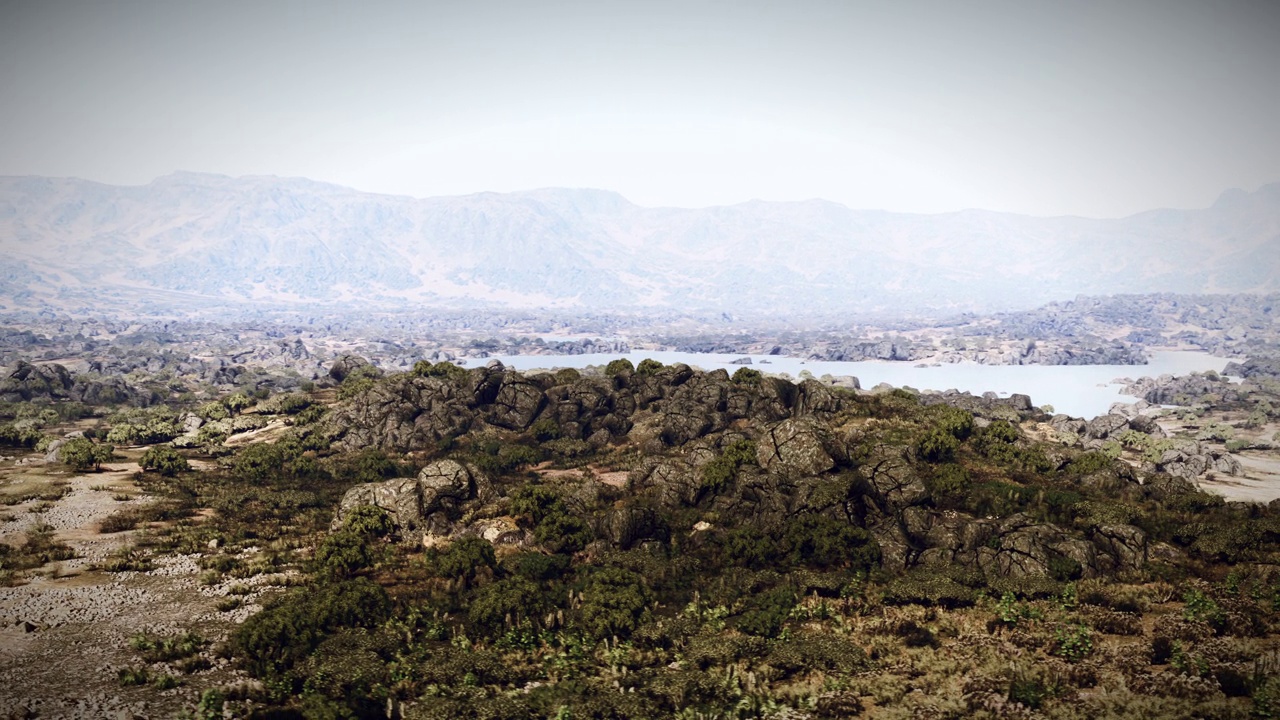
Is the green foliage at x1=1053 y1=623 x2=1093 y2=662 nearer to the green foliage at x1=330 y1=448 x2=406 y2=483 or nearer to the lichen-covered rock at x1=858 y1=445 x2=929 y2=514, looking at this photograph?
the lichen-covered rock at x1=858 y1=445 x2=929 y2=514

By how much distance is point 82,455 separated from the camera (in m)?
60.1

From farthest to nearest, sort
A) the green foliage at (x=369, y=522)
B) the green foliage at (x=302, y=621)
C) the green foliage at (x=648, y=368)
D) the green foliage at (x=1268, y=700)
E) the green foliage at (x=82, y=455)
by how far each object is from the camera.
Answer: the green foliage at (x=648, y=368)
the green foliage at (x=82, y=455)
the green foliage at (x=369, y=522)
the green foliage at (x=302, y=621)
the green foliage at (x=1268, y=700)

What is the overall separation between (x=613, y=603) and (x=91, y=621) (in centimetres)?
2257

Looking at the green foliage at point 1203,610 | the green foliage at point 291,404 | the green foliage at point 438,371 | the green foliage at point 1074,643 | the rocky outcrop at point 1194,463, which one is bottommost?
the rocky outcrop at point 1194,463

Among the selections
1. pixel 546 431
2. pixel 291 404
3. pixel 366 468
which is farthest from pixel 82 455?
pixel 546 431

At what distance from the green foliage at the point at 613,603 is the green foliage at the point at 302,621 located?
9337 mm

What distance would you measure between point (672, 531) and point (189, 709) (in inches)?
1078

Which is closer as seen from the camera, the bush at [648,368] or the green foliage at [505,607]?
the green foliage at [505,607]

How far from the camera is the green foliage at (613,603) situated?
32.3 m

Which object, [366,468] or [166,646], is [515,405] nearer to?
[366,468]

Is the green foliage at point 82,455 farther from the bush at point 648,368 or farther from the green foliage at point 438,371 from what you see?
the bush at point 648,368

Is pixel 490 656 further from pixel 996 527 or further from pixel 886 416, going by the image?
pixel 886 416

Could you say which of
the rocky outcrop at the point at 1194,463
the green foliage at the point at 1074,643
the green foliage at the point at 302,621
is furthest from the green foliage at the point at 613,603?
the rocky outcrop at the point at 1194,463

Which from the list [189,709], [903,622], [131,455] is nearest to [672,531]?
[903,622]
